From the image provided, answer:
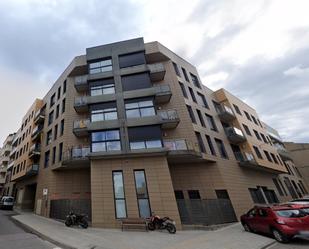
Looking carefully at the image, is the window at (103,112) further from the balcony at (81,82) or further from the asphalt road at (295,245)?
the asphalt road at (295,245)

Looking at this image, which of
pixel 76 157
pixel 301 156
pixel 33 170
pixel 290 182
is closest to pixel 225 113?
pixel 76 157

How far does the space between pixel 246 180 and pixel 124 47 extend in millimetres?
19842

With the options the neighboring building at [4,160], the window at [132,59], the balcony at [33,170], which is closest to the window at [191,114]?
the window at [132,59]

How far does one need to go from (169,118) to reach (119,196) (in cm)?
794

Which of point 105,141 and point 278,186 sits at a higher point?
point 105,141

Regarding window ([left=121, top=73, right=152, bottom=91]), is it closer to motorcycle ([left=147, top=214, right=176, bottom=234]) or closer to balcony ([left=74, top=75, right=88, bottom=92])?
balcony ([left=74, top=75, right=88, bottom=92])

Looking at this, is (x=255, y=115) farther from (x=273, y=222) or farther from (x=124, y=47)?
(x=273, y=222)

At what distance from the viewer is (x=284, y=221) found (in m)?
9.19

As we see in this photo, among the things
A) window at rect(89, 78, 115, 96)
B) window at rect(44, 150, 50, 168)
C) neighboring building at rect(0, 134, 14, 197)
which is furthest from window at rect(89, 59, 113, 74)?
neighboring building at rect(0, 134, 14, 197)

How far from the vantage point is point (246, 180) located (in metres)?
21.2

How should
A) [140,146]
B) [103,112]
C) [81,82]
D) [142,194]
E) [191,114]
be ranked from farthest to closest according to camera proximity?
1. [81,82]
2. [191,114]
3. [103,112]
4. [140,146]
5. [142,194]

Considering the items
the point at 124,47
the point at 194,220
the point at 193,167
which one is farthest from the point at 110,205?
the point at 124,47

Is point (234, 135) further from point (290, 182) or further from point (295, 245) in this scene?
point (290, 182)

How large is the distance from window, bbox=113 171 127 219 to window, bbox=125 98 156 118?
557 cm
